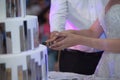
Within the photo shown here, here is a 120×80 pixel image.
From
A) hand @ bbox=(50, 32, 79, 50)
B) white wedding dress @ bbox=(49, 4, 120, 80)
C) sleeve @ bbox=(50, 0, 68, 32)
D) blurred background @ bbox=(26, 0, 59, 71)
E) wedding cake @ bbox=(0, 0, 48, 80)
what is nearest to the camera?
wedding cake @ bbox=(0, 0, 48, 80)

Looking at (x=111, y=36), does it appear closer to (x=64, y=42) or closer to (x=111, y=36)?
(x=111, y=36)

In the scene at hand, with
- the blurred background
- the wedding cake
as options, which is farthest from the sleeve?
the blurred background

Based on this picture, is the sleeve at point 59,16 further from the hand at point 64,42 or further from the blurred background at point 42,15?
the blurred background at point 42,15

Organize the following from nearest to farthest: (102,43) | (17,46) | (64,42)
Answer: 1. (17,46)
2. (64,42)
3. (102,43)

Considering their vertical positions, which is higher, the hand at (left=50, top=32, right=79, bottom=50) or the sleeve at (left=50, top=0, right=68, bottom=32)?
the sleeve at (left=50, top=0, right=68, bottom=32)

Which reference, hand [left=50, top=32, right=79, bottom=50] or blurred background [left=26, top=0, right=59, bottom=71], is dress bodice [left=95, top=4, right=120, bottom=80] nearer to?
hand [left=50, top=32, right=79, bottom=50]

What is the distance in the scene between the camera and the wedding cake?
3.19ft

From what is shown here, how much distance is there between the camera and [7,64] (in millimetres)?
966

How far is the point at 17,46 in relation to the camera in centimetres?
101

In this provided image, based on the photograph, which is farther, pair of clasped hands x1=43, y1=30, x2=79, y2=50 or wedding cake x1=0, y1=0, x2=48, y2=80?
pair of clasped hands x1=43, y1=30, x2=79, y2=50

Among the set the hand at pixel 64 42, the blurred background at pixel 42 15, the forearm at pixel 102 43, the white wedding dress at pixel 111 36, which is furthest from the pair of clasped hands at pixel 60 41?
the blurred background at pixel 42 15

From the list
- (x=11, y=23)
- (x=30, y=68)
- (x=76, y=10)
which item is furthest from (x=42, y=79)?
(x=76, y=10)

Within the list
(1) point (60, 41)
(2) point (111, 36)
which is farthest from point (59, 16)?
(1) point (60, 41)

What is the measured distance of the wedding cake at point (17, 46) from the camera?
0.97 meters
